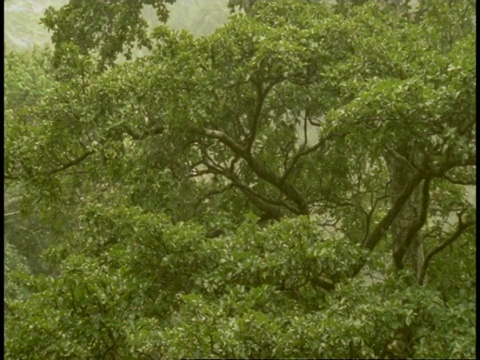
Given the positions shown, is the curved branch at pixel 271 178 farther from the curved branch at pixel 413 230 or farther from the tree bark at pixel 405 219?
the curved branch at pixel 413 230

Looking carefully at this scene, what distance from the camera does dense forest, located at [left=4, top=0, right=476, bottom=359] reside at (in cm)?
710

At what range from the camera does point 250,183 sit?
1256cm

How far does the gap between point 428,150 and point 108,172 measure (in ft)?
15.7

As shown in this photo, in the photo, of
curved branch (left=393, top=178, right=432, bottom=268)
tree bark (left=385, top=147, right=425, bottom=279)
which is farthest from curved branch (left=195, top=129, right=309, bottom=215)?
curved branch (left=393, top=178, right=432, bottom=268)

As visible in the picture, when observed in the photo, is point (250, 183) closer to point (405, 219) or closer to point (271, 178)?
point (271, 178)

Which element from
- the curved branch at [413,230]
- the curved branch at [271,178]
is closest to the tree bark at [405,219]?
the curved branch at [413,230]

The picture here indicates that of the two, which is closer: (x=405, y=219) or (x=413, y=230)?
(x=413, y=230)

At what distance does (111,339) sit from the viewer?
305 inches

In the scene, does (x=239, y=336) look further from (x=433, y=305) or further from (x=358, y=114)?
(x=358, y=114)

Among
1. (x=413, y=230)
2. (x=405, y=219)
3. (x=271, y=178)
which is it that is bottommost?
(x=413, y=230)

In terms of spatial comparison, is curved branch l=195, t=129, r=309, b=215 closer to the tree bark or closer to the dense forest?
the dense forest

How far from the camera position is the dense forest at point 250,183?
7.10m

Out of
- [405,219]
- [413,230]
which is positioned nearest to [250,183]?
[405,219]

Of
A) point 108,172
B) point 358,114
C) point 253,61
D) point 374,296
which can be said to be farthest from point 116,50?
point 374,296
